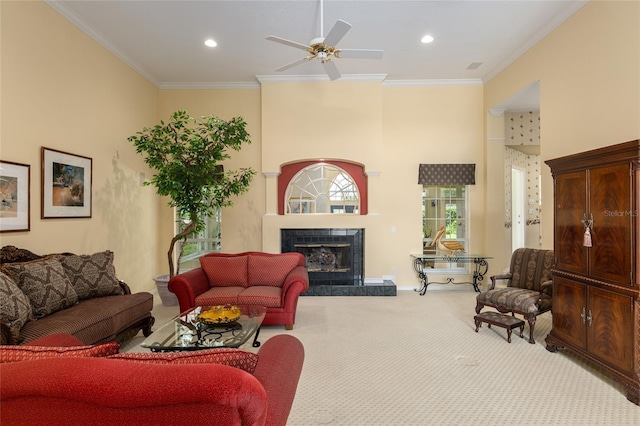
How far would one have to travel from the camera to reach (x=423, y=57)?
207 inches

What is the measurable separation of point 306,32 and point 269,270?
10.5ft

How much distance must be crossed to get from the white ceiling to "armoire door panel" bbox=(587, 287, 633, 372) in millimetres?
3297

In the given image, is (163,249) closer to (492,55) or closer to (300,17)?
(300,17)

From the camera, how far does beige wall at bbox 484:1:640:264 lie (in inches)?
129

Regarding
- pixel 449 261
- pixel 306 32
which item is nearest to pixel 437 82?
pixel 306 32

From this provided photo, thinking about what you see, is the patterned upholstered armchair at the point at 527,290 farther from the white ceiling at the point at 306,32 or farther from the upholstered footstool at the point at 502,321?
the white ceiling at the point at 306,32

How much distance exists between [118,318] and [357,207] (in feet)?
13.7

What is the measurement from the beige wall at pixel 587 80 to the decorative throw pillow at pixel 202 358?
13.1 feet

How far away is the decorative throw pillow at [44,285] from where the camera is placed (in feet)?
9.24

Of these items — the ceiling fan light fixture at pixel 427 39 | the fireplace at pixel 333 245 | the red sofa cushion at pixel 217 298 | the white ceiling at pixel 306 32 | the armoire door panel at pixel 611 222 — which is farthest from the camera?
the fireplace at pixel 333 245

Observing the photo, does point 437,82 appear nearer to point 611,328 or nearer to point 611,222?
point 611,222

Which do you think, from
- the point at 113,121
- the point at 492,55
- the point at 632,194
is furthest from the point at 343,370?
the point at 492,55

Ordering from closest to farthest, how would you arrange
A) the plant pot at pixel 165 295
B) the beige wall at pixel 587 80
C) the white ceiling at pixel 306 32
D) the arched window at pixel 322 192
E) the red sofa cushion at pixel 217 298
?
the beige wall at pixel 587 80
the red sofa cushion at pixel 217 298
the white ceiling at pixel 306 32
the plant pot at pixel 165 295
the arched window at pixel 322 192

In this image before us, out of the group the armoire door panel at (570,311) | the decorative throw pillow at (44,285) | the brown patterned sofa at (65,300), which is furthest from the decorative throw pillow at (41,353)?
the armoire door panel at (570,311)
